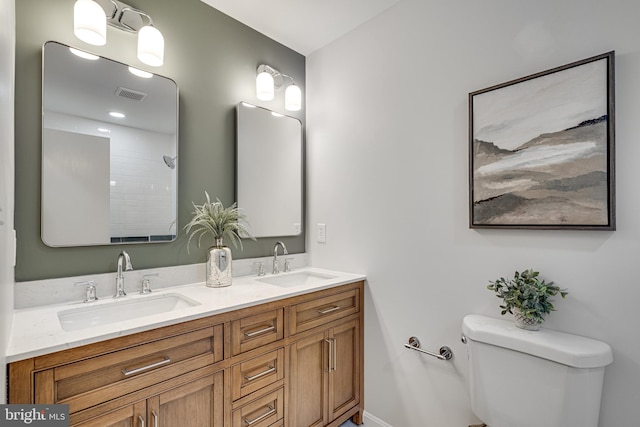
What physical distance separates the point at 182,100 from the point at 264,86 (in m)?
0.52

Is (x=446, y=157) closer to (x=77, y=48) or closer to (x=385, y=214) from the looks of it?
(x=385, y=214)

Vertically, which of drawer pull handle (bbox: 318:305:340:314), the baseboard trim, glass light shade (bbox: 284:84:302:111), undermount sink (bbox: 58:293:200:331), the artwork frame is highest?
glass light shade (bbox: 284:84:302:111)

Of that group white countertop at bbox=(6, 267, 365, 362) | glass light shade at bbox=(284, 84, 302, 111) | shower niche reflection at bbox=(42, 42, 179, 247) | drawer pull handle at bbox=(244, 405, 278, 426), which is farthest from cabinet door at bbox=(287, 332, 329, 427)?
glass light shade at bbox=(284, 84, 302, 111)

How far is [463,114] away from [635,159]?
668 mm

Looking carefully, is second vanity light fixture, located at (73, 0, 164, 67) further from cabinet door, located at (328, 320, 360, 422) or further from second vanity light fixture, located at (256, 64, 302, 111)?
cabinet door, located at (328, 320, 360, 422)

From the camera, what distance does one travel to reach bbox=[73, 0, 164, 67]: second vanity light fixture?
1.33 m

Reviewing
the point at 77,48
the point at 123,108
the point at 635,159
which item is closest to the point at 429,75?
the point at 635,159

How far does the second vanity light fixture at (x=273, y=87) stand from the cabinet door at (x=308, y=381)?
1470 millimetres

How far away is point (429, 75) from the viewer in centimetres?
169

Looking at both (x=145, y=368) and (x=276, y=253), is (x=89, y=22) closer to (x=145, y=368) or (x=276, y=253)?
(x=145, y=368)

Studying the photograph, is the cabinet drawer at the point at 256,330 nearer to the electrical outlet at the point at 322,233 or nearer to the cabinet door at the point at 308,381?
the cabinet door at the point at 308,381

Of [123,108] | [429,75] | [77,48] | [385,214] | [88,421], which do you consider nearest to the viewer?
[88,421]

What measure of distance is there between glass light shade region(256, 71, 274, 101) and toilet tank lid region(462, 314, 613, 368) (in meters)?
1.69

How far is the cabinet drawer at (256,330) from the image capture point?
134 centimetres
